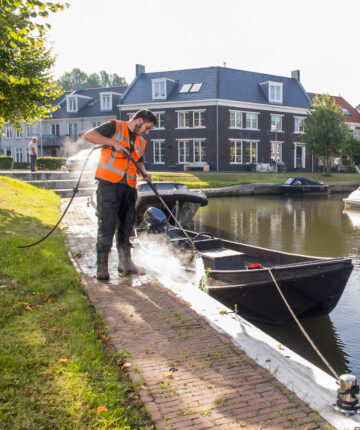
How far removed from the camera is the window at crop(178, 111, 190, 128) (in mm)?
40844

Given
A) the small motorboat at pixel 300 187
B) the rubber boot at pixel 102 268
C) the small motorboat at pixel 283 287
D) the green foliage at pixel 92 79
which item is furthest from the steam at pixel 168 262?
the green foliage at pixel 92 79

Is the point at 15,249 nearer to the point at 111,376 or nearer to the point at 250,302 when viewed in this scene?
the point at 250,302

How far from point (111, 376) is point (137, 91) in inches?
1673

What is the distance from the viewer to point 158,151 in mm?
42219

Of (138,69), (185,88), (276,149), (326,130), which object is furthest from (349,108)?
(138,69)

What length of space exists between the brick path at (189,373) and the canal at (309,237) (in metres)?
2.19

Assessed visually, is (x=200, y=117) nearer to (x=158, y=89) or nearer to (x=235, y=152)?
(x=235, y=152)


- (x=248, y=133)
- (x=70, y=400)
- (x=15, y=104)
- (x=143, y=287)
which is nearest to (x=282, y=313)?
(x=143, y=287)

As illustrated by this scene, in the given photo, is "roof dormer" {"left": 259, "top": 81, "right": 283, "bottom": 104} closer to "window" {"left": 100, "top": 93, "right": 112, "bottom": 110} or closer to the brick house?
the brick house

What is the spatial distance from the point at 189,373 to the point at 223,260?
4.08m

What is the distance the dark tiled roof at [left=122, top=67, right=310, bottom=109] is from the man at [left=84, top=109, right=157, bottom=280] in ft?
116

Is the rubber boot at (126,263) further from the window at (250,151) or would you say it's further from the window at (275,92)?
the window at (275,92)

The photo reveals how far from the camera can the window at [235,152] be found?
41188 mm

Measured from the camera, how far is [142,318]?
4418 millimetres
